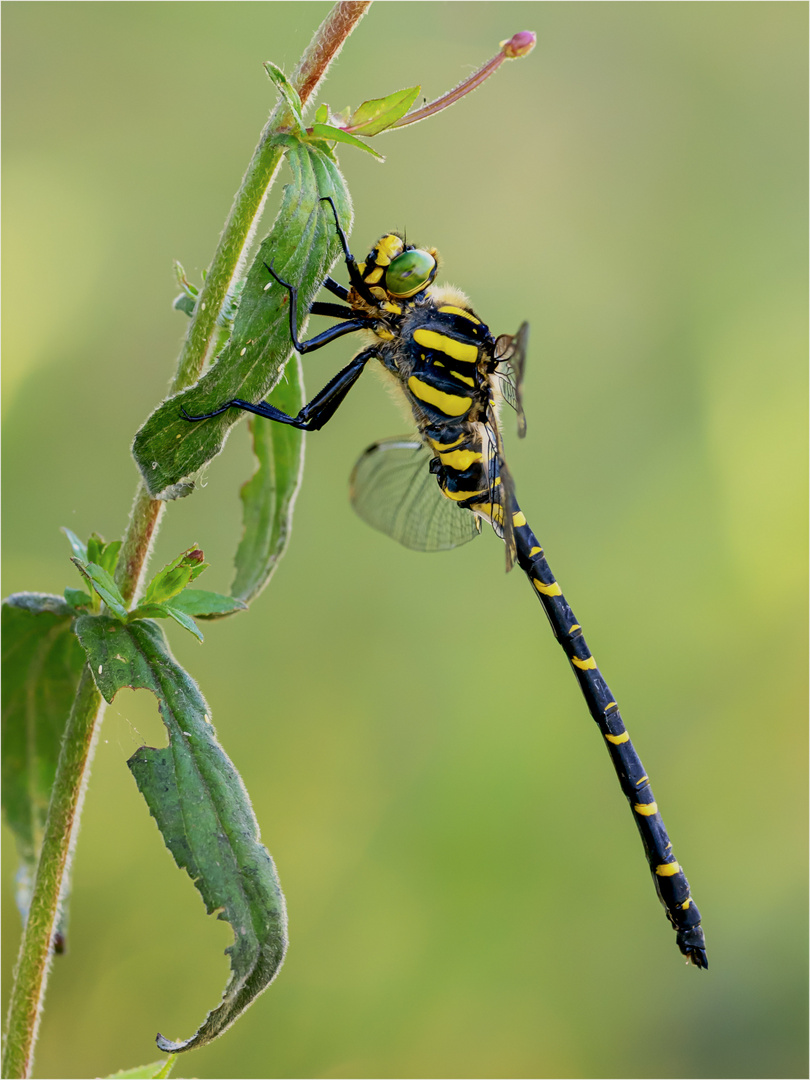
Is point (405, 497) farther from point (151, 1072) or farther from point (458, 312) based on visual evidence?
point (151, 1072)

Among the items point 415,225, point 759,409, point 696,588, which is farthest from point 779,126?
point 696,588

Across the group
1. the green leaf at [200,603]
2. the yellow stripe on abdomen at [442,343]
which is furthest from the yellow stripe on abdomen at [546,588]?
the green leaf at [200,603]

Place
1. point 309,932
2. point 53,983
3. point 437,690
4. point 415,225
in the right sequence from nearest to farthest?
point 53,983 < point 309,932 < point 437,690 < point 415,225

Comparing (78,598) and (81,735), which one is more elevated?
(78,598)

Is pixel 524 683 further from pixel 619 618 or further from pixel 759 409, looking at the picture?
pixel 759 409

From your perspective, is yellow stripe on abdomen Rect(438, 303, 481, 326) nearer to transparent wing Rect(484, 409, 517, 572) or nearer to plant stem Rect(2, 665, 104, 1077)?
transparent wing Rect(484, 409, 517, 572)

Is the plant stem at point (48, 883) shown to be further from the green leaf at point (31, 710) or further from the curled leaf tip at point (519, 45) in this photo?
the curled leaf tip at point (519, 45)

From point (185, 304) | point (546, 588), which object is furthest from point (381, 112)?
point (546, 588)
